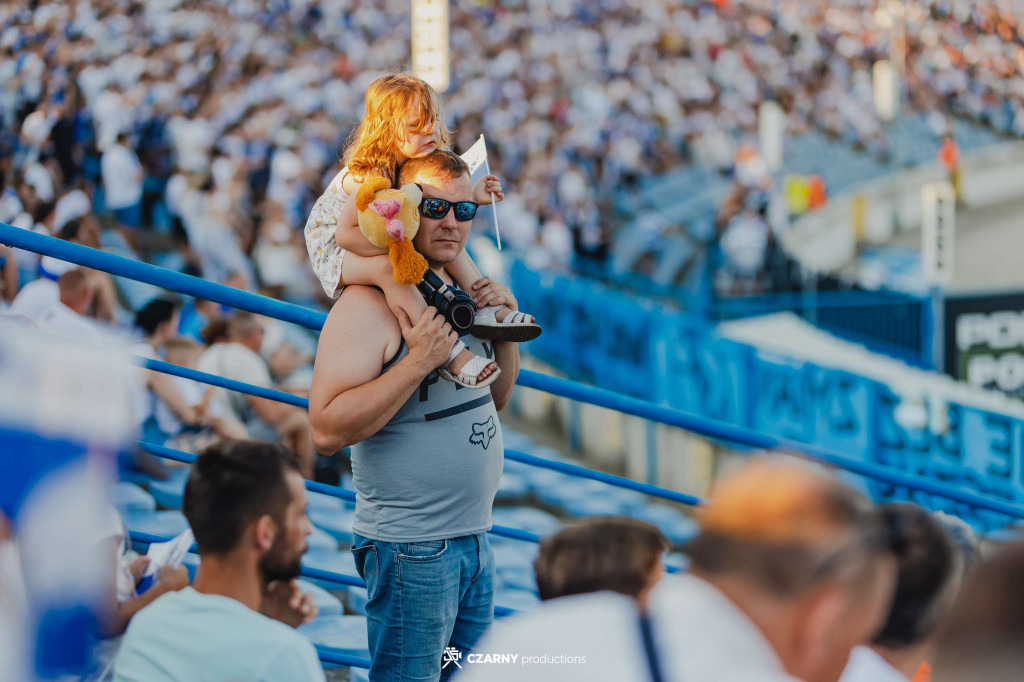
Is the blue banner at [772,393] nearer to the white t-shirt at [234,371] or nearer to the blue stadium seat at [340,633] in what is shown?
the white t-shirt at [234,371]

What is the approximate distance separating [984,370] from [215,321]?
7.98m

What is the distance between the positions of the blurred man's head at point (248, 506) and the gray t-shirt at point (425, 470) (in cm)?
22

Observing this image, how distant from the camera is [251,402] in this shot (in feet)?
17.5

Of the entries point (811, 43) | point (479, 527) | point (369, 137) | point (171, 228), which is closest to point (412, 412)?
point (479, 527)

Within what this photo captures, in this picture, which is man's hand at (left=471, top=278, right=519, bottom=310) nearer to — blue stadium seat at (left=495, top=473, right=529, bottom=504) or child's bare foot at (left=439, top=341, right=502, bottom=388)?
child's bare foot at (left=439, top=341, right=502, bottom=388)

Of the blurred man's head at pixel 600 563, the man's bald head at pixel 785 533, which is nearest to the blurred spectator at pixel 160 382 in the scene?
the blurred man's head at pixel 600 563

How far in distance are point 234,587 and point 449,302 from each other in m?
0.68

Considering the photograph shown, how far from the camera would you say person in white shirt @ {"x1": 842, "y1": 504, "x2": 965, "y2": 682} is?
2.05 metres

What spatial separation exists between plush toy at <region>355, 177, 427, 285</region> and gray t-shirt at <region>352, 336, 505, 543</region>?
17 cm

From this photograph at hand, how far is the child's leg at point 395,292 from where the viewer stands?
7.09 feet

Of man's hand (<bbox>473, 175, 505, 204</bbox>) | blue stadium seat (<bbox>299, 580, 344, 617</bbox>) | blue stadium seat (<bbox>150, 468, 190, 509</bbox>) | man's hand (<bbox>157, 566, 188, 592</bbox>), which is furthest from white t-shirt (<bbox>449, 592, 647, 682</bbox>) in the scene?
blue stadium seat (<bbox>150, 468, 190, 509</bbox>)

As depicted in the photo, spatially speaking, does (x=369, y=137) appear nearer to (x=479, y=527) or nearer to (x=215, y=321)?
(x=479, y=527)

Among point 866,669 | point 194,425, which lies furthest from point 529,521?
point 866,669

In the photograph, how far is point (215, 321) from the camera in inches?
217
